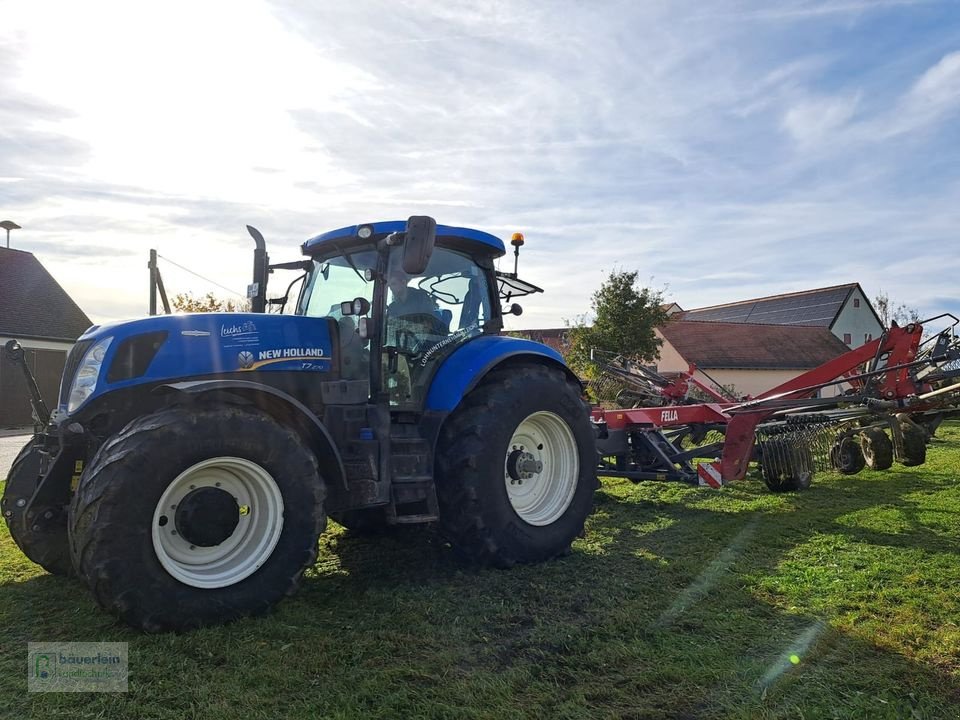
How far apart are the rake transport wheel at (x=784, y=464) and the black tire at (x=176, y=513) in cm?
516

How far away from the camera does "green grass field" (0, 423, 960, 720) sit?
288cm

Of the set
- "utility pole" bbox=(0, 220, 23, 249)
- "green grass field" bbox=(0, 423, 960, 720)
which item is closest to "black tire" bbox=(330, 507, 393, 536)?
"green grass field" bbox=(0, 423, 960, 720)

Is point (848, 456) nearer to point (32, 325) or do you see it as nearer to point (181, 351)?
point (181, 351)

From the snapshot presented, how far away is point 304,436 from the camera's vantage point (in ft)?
13.5

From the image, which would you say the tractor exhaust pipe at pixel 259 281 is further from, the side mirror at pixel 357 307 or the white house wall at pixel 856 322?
the white house wall at pixel 856 322

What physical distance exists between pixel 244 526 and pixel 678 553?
2.98 meters

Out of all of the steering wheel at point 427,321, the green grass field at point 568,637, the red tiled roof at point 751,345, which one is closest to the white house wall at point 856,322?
the red tiled roof at point 751,345

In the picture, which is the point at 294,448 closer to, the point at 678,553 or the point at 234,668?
the point at 234,668

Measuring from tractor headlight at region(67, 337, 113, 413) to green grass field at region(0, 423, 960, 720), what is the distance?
1.13 metres

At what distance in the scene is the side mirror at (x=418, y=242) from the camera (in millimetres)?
4109

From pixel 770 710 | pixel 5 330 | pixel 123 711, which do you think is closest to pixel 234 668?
pixel 123 711

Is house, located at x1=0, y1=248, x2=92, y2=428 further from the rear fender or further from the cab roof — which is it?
the rear fender

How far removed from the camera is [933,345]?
28.2 feet

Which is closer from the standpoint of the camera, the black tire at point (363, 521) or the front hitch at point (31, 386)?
the front hitch at point (31, 386)
